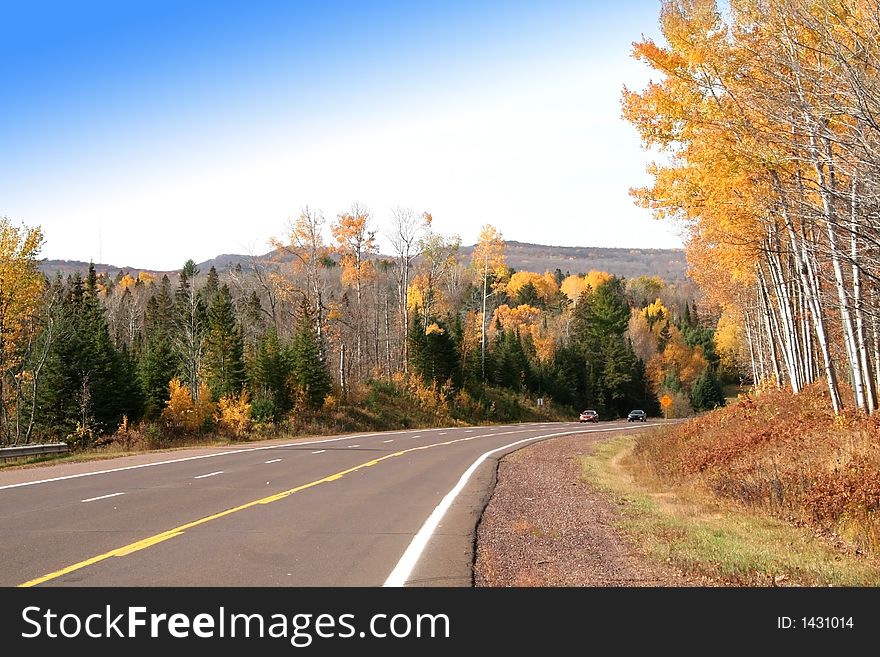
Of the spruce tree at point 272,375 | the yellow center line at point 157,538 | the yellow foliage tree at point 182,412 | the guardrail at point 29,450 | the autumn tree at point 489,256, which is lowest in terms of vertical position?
the yellow center line at point 157,538

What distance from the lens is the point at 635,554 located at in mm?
9266

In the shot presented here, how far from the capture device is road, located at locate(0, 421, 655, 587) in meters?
7.60

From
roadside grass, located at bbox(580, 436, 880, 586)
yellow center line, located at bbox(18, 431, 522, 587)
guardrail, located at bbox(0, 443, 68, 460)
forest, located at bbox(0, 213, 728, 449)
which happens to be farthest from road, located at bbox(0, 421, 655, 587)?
forest, located at bbox(0, 213, 728, 449)

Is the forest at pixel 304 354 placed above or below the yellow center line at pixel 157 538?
above

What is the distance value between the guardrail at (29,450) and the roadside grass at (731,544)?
18076 mm

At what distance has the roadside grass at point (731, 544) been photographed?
26.9ft

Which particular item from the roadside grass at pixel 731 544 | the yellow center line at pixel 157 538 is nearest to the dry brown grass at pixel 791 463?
the roadside grass at pixel 731 544

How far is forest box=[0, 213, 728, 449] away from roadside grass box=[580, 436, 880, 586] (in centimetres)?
2671

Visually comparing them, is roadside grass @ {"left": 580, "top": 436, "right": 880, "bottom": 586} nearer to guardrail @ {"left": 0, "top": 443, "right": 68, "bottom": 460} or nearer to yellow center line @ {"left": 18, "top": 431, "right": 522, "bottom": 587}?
yellow center line @ {"left": 18, "top": 431, "right": 522, "bottom": 587}

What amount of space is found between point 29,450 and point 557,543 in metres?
19.4

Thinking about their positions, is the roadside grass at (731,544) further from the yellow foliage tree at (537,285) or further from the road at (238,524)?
the yellow foliage tree at (537,285)
